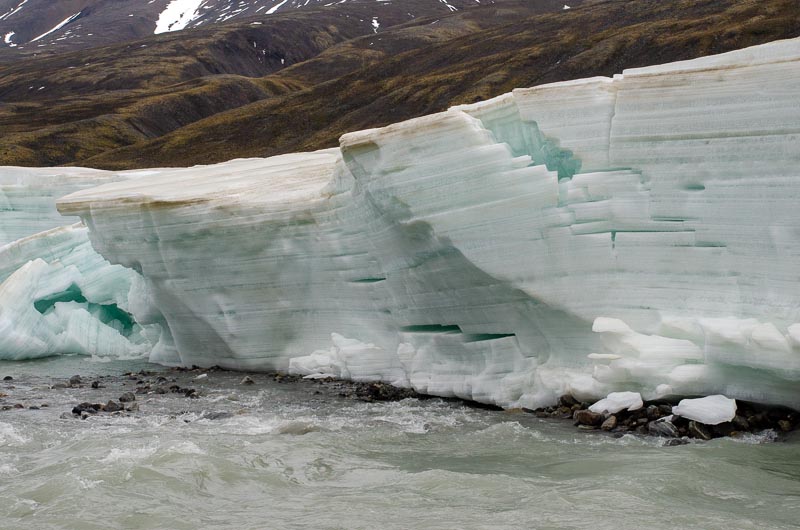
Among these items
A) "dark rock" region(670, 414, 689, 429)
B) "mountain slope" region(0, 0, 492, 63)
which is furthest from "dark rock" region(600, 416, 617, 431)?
"mountain slope" region(0, 0, 492, 63)

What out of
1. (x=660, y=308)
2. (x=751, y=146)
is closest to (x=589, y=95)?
(x=751, y=146)

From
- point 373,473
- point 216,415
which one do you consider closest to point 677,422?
point 373,473

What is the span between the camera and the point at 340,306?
1355cm

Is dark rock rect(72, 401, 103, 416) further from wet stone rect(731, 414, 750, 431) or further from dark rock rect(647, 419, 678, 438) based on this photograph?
wet stone rect(731, 414, 750, 431)

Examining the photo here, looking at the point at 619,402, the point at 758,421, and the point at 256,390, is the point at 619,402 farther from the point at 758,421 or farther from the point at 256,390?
the point at 256,390

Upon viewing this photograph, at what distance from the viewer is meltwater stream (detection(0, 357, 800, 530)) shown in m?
7.12

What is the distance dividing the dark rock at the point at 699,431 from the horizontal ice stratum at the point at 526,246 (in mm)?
506

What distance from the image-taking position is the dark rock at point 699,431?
29.4ft

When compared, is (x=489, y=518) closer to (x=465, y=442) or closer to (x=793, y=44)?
(x=465, y=442)

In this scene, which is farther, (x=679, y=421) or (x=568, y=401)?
(x=568, y=401)

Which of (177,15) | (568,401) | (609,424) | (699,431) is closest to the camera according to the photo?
(699,431)

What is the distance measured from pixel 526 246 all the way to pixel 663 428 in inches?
107

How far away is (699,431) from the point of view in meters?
8.99

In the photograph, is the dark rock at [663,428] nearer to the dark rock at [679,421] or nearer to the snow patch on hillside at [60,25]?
the dark rock at [679,421]
